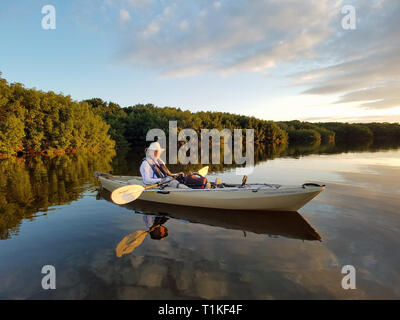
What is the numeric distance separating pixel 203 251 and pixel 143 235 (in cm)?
157

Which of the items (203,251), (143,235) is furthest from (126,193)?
(203,251)

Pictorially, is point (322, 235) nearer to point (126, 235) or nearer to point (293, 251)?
point (293, 251)

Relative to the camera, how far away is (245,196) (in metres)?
6.40

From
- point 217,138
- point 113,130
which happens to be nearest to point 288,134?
point 217,138

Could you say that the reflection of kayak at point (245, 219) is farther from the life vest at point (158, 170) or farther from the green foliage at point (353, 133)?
the green foliage at point (353, 133)

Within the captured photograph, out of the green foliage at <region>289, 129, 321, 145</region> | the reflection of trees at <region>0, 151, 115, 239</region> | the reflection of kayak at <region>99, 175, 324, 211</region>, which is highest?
the green foliage at <region>289, 129, 321, 145</region>

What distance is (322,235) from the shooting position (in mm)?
5258

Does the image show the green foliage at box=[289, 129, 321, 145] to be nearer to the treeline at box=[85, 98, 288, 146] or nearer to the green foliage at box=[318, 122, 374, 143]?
the green foliage at box=[318, 122, 374, 143]

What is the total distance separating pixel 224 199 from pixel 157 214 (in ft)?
6.60

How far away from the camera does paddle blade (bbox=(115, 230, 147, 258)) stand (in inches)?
178

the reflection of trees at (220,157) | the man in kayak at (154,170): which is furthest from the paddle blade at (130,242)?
the reflection of trees at (220,157)

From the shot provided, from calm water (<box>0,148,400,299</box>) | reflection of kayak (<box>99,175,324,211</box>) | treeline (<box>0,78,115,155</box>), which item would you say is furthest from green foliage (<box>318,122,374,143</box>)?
calm water (<box>0,148,400,299</box>)

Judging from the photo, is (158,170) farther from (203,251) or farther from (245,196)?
(203,251)

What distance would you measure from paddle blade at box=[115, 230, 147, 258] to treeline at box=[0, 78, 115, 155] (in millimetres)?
28342
